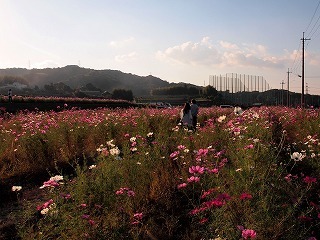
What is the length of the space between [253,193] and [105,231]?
141cm

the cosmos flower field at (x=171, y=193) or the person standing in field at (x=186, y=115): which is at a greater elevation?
the person standing in field at (x=186, y=115)

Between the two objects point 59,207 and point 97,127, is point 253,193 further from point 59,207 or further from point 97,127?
point 97,127

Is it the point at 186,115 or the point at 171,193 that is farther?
the point at 186,115

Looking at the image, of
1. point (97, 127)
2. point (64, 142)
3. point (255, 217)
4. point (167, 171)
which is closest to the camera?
point (255, 217)

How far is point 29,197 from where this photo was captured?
5500 mm

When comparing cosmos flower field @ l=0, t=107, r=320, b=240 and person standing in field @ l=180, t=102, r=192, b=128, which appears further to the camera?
person standing in field @ l=180, t=102, r=192, b=128

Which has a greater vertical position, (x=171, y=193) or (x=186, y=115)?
(x=186, y=115)

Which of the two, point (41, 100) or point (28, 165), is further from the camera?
point (41, 100)

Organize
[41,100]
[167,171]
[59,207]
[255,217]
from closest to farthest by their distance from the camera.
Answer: [255,217], [59,207], [167,171], [41,100]

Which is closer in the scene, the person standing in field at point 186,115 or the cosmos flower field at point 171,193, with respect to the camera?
the cosmos flower field at point 171,193

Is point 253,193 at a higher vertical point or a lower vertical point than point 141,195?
higher

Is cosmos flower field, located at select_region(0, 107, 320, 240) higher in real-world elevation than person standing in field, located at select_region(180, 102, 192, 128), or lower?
lower

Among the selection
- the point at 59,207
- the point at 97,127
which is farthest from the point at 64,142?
the point at 59,207

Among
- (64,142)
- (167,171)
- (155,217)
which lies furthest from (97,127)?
(155,217)
